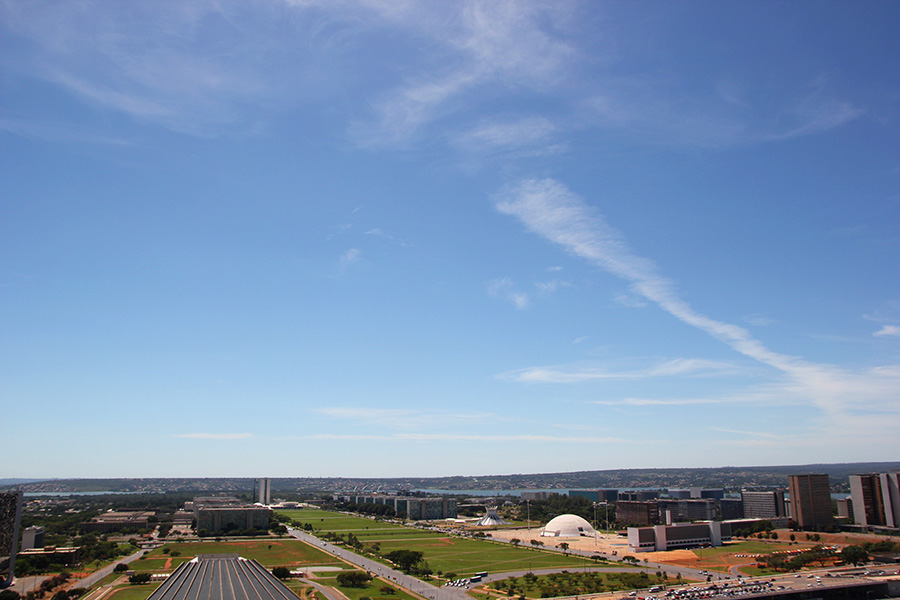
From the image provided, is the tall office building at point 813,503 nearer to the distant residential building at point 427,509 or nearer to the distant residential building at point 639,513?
the distant residential building at point 639,513

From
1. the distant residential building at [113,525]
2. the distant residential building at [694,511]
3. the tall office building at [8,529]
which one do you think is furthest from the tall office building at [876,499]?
the distant residential building at [113,525]

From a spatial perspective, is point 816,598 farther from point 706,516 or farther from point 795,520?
point 706,516

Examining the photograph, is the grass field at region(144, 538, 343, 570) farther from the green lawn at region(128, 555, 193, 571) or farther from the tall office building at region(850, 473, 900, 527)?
the tall office building at region(850, 473, 900, 527)

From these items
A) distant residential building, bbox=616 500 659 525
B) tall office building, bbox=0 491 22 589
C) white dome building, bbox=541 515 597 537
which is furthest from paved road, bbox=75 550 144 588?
distant residential building, bbox=616 500 659 525

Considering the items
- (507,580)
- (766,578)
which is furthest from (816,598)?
(507,580)

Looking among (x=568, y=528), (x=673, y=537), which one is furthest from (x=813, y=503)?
(x=568, y=528)

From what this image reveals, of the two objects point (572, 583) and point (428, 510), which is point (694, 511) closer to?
point (428, 510)

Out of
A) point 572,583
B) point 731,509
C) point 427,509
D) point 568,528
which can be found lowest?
point 731,509
